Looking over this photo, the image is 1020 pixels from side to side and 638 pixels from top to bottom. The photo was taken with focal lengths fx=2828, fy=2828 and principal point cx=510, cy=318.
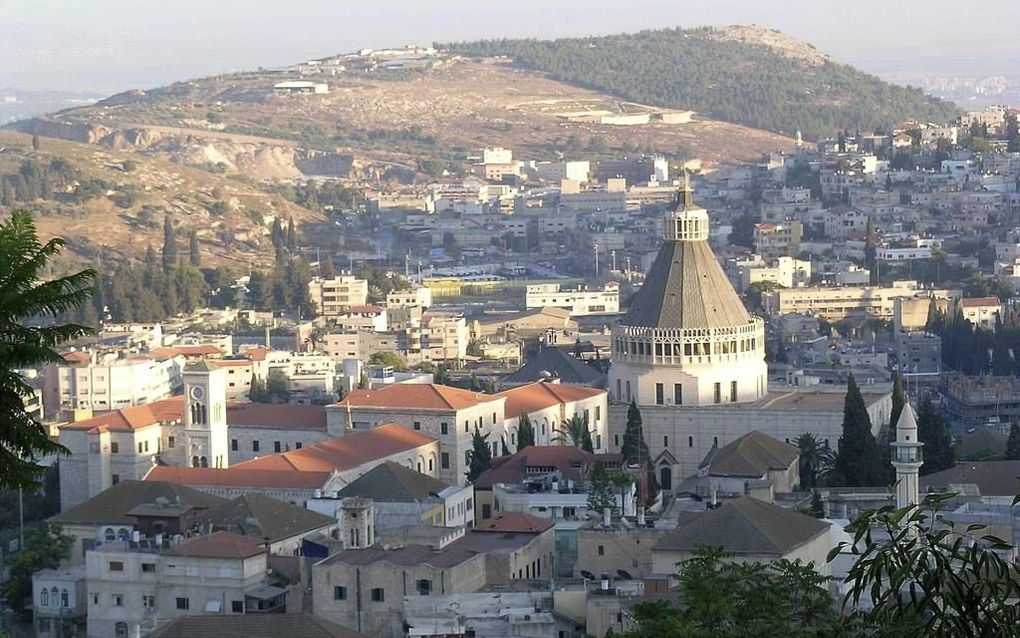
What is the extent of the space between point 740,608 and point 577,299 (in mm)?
92634

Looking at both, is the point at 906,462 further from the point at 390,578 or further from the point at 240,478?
the point at 240,478

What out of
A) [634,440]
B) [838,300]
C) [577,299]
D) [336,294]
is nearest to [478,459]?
[634,440]

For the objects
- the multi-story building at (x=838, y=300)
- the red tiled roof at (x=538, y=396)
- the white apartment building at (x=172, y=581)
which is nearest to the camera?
the white apartment building at (x=172, y=581)

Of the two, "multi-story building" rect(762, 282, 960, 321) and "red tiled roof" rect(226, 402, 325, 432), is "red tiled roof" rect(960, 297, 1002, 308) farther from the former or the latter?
"red tiled roof" rect(226, 402, 325, 432)

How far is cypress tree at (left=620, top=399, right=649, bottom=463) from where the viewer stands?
63.2 meters

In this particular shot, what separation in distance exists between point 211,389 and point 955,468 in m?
17.8

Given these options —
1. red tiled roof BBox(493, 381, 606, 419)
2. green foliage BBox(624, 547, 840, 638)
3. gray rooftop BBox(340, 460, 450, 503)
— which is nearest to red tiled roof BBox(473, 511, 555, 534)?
gray rooftop BBox(340, 460, 450, 503)

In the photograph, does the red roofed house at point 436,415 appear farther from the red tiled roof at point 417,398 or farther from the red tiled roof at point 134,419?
the red tiled roof at point 134,419

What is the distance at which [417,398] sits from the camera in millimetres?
67938

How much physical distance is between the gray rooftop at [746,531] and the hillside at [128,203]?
10590 cm

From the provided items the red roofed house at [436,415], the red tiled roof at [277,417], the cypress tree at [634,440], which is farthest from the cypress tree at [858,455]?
the red tiled roof at [277,417]

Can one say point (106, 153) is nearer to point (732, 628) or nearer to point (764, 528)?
point (764, 528)

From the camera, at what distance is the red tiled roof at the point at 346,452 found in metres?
59.9

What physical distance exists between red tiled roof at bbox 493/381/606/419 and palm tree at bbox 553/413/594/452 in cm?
90
